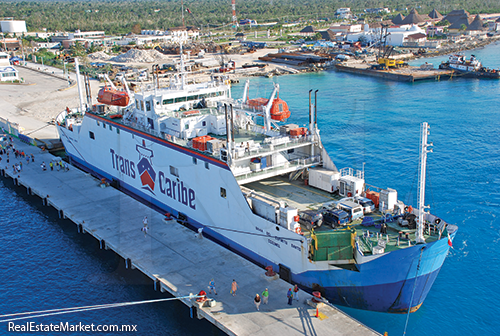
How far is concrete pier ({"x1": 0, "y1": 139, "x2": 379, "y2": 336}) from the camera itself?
20516 millimetres

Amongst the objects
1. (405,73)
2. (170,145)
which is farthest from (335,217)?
(405,73)

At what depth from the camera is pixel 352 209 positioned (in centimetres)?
2364

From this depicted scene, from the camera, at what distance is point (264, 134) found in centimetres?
3164

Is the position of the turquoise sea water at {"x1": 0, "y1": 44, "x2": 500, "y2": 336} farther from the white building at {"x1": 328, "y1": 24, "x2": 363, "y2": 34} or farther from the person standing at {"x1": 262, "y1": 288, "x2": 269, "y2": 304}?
the white building at {"x1": 328, "y1": 24, "x2": 363, "y2": 34}

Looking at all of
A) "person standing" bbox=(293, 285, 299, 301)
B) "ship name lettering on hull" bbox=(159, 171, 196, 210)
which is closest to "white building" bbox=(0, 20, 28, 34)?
"ship name lettering on hull" bbox=(159, 171, 196, 210)

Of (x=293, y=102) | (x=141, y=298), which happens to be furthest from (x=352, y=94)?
(x=141, y=298)

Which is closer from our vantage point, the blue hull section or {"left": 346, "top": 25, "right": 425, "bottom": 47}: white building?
the blue hull section

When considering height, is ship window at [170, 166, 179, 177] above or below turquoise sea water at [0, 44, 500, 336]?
above

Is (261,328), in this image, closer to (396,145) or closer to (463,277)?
(463,277)

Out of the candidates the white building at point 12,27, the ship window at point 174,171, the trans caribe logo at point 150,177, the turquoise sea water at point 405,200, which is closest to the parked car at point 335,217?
the turquoise sea water at point 405,200

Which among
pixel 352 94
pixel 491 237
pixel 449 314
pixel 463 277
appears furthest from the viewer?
pixel 352 94

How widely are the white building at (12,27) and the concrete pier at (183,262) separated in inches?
→ 6211

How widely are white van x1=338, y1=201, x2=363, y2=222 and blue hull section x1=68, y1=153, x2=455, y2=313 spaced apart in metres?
3.31

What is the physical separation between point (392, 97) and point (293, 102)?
17001mm
